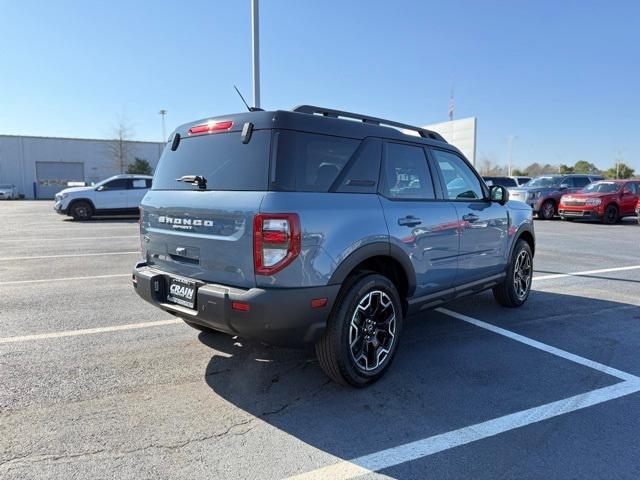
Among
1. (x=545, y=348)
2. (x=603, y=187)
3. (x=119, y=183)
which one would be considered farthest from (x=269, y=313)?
(x=603, y=187)

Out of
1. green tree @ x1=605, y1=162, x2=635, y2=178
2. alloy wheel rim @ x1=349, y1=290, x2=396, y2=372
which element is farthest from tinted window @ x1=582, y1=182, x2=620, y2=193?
green tree @ x1=605, y1=162, x2=635, y2=178

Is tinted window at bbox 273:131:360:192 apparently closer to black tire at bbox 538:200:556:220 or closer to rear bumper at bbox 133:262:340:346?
rear bumper at bbox 133:262:340:346

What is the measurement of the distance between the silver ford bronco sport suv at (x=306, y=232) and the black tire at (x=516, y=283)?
1.46m

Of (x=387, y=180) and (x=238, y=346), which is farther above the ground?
(x=387, y=180)

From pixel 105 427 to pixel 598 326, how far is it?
499cm

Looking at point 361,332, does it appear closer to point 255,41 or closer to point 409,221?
point 409,221

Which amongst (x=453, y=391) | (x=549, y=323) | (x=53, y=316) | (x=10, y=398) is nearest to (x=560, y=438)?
(x=453, y=391)

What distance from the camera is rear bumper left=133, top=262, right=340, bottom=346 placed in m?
3.06

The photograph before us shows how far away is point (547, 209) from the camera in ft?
67.8

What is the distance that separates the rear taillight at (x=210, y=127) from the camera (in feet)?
11.8

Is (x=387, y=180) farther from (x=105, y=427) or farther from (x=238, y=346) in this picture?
(x=105, y=427)

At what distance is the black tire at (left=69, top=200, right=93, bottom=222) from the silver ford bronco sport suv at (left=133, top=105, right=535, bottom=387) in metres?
15.5

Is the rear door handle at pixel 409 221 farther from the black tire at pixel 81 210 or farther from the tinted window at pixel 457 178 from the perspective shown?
the black tire at pixel 81 210

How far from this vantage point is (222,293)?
3209 mm
